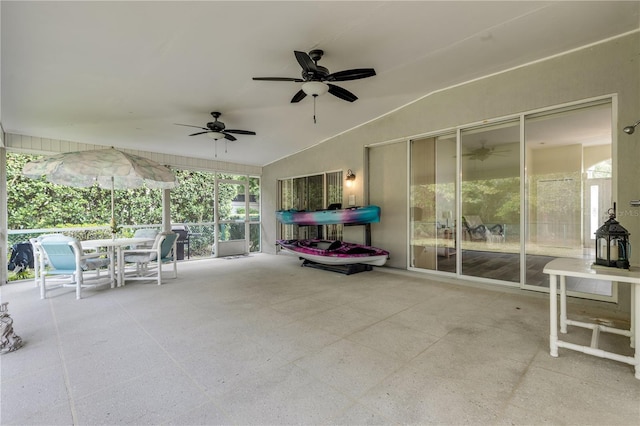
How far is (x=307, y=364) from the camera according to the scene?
223 centimetres

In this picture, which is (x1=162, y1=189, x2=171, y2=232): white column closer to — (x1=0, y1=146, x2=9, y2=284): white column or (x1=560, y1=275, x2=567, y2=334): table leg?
(x1=0, y1=146, x2=9, y2=284): white column

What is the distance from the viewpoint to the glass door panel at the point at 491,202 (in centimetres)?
446

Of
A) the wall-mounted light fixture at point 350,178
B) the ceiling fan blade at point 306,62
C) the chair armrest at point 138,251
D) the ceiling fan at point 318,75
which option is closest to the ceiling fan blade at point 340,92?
the ceiling fan at point 318,75

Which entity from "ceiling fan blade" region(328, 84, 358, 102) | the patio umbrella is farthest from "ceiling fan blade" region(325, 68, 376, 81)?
the patio umbrella

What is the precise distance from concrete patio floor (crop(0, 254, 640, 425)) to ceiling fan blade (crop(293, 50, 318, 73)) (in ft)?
9.16

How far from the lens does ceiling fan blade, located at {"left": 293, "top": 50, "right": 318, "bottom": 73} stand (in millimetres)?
2890

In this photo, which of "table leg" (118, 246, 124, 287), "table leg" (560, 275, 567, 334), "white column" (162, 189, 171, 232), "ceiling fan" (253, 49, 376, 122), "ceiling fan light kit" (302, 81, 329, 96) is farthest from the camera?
"white column" (162, 189, 171, 232)

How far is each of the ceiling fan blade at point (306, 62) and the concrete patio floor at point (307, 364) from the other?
110 inches

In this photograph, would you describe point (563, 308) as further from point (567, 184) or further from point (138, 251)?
point (138, 251)

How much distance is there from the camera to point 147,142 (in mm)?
6293

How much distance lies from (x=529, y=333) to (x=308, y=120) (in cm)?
488

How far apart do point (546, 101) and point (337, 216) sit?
3867 mm

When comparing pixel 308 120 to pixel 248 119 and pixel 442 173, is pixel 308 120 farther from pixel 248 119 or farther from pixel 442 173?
pixel 442 173

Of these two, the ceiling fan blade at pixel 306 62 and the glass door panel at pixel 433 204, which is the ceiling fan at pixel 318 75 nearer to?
the ceiling fan blade at pixel 306 62
